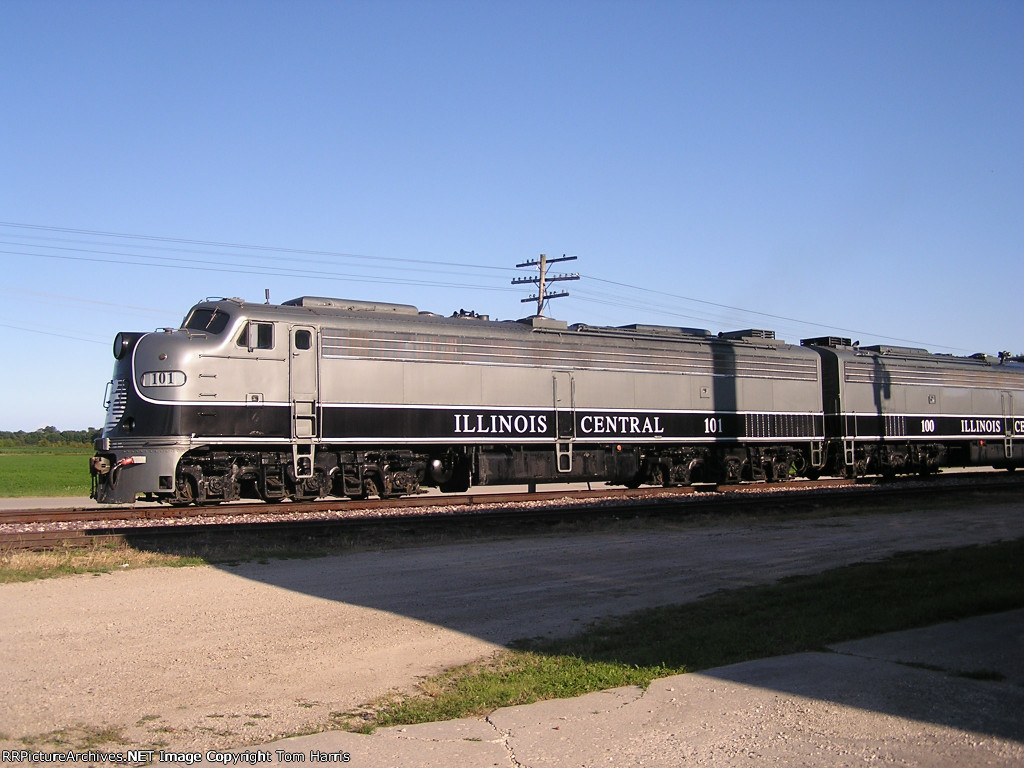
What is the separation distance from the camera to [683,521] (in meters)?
18.2

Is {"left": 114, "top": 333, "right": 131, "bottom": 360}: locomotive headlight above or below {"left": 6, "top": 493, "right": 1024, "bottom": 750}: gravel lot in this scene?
above

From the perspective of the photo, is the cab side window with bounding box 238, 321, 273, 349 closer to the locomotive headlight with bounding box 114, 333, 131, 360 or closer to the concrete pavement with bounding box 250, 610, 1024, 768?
the locomotive headlight with bounding box 114, 333, 131, 360

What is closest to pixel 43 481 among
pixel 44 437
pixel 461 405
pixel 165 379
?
pixel 165 379

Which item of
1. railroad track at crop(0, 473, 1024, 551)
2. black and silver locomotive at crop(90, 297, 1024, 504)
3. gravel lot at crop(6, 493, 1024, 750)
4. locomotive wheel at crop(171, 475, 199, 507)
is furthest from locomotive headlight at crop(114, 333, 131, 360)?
gravel lot at crop(6, 493, 1024, 750)

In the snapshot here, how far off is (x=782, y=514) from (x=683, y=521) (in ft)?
9.09

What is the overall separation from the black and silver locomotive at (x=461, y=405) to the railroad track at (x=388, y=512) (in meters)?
0.62

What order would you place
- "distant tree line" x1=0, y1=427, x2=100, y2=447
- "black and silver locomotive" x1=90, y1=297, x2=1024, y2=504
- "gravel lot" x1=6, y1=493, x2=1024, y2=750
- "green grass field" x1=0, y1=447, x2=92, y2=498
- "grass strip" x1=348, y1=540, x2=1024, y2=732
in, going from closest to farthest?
1. "gravel lot" x1=6, y1=493, x2=1024, y2=750
2. "grass strip" x1=348, y1=540, x2=1024, y2=732
3. "black and silver locomotive" x1=90, y1=297, x2=1024, y2=504
4. "green grass field" x1=0, y1=447, x2=92, y2=498
5. "distant tree line" x1=0, y1=427, x2=100, y2=447

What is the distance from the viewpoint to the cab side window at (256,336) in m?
18.6

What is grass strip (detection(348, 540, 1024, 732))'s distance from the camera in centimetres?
688

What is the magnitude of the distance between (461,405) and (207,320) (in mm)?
5854

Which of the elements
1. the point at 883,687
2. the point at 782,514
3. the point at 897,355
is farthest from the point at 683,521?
the point at 897,355

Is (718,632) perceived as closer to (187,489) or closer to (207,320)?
(187,489)

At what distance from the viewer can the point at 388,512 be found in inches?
742

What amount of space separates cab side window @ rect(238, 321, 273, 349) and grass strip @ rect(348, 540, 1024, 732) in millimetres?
11360
